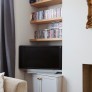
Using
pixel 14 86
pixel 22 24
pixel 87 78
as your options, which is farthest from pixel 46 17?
pixel 14 86

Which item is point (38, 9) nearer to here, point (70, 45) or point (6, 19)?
point (6, 19)

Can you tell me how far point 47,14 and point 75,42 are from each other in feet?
2.83

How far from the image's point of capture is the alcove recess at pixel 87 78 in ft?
10.5

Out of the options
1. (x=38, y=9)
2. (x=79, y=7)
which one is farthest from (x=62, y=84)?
(x=38, y=9)

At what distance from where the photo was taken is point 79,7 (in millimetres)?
3148

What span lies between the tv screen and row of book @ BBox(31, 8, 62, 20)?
0.60 metres

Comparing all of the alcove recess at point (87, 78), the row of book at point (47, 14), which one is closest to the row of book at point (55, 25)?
the row of book at point (47, 14)

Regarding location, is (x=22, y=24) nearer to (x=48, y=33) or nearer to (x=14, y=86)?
(x=48, y=33)

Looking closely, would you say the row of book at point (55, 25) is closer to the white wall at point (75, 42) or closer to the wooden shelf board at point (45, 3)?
the white wall at point (75, 42)

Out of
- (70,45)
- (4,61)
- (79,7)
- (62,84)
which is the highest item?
(79,7)

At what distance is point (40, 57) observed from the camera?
356 cm

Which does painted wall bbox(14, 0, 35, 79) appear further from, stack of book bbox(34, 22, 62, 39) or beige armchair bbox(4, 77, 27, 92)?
beige armchair bbox(4, 77, 27, 92)

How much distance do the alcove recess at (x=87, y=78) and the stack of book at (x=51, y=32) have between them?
0.74 meters

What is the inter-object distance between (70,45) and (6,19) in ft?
4.02
